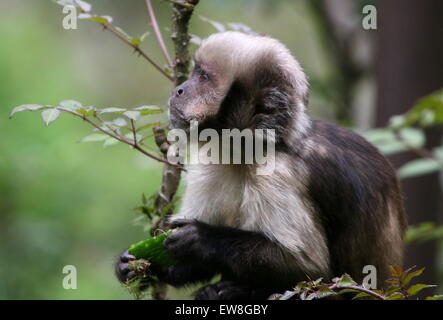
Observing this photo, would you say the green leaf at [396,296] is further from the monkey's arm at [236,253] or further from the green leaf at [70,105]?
the green leaf at [70,105]

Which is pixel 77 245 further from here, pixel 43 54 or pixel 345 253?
pixel 345 253

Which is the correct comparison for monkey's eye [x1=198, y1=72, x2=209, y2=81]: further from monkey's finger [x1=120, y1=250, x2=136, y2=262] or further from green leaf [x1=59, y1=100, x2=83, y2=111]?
monkey's finger [x1=120, y1=250, x2=136, y2=262]

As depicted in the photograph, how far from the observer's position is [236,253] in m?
2.96

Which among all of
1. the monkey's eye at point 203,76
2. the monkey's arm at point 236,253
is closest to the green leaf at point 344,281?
the monkey's arm at point 236,253

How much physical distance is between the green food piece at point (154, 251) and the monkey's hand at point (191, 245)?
0.10 feet

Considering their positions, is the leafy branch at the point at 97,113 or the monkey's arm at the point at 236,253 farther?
the monkey's arm at the point at 236,253

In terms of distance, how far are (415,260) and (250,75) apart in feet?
9.67

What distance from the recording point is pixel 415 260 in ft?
17.7


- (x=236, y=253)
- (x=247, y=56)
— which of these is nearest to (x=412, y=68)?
(x=247, y=56)

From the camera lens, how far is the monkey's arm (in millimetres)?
2980

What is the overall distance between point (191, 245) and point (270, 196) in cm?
45

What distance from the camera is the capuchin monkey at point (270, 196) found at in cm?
303
